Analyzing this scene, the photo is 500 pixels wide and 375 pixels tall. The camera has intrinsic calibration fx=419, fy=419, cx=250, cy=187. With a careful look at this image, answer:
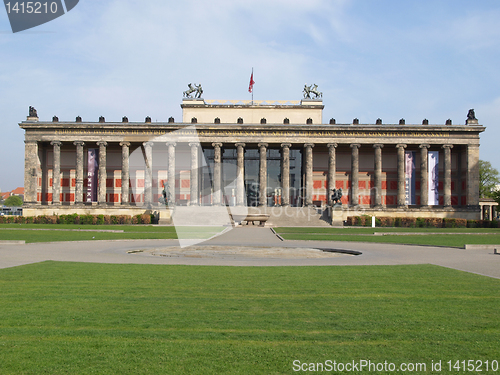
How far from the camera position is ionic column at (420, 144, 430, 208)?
2766 inches

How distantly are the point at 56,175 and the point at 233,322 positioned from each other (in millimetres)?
72106

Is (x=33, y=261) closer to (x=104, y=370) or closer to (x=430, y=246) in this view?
(x=104, y=370)

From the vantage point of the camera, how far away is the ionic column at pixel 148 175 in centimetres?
7338

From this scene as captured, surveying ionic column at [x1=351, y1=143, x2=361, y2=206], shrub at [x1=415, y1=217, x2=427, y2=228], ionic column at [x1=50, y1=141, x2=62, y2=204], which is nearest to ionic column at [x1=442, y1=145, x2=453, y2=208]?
shrub at [x1=415, y1=217, x2=427, y2=228]

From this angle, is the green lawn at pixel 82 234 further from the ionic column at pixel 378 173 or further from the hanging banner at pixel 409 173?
the hanging banner at pixel 409 173

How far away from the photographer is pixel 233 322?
297 inches

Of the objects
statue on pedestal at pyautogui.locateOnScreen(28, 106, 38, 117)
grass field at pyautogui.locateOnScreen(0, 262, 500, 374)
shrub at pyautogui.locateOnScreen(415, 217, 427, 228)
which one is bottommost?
shrub at pyautogui.locateOnScreen(415, 217, 427, 228)

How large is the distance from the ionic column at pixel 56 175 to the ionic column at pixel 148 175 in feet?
47.4

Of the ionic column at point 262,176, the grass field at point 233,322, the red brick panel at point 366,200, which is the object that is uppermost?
the ionic column at point 262,176

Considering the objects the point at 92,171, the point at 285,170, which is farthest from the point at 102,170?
the point at 285,170

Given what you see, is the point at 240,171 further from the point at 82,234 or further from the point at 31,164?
the point at 82,234

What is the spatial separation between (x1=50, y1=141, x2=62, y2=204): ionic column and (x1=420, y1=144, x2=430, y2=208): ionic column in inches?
2424

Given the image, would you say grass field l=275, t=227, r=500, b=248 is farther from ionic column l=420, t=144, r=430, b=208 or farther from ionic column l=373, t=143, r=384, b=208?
ionic column l=373, t=143, r=384, b=208

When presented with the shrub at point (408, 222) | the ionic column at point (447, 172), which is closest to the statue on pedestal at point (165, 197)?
the shrub at point (408, 222)
